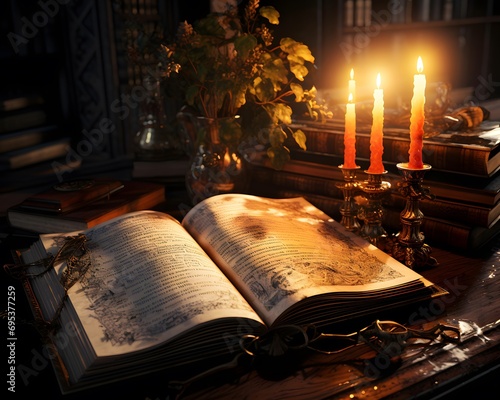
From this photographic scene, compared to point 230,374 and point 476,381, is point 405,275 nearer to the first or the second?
point 476,381

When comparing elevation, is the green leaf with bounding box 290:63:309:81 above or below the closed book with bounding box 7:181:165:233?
above

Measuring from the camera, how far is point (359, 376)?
2.47 ft

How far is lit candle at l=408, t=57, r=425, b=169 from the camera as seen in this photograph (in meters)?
0.97

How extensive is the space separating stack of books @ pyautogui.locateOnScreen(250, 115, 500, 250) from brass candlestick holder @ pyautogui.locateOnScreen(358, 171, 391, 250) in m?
0.03

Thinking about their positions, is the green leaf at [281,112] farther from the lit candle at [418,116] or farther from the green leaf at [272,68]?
the lit candle at [418,116]

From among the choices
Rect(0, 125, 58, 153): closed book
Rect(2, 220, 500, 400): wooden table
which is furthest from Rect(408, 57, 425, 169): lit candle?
Rect(0, 125, 58, 153): closed book

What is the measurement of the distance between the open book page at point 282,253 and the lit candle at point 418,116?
0.19 metres

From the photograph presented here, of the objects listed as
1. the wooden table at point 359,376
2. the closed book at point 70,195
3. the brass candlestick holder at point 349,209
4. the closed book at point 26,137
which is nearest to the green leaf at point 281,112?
the brass candlestick holder at point 349,209

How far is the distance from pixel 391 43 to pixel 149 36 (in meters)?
1.45

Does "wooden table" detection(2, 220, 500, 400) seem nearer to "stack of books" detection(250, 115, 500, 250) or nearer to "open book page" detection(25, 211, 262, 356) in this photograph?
"open book page" detection(25, 211, 262, 356)

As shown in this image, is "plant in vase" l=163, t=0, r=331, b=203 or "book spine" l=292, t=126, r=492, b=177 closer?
"book spine" l=292, t=126, r=492, b=177

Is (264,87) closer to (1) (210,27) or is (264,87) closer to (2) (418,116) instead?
(1) (210,27)

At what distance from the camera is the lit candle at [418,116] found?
0.97 m

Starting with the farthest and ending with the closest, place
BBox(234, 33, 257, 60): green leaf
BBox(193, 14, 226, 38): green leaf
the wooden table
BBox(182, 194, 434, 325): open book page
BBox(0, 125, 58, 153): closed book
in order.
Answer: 1. BBox(0, 125, 58, 153): closed book
2. BBox(193, 14, 226, 38): green leaf
3. BBox(234, 33, 257, 60): green leaf
4. BBox(182, 194, 434, 325): open book page
5. the wooden table
